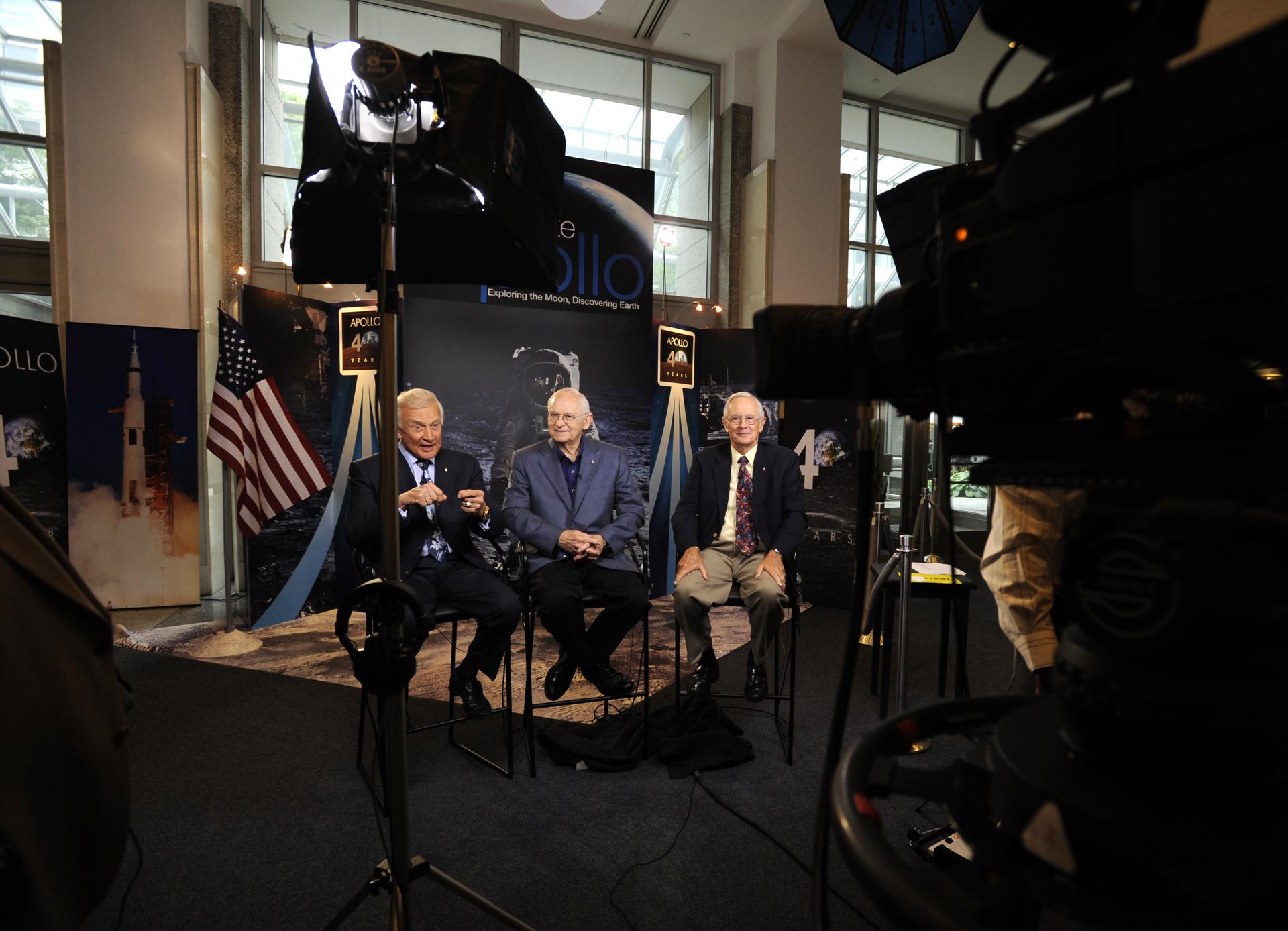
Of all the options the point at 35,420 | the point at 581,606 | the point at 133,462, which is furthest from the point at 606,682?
the point at 35,420

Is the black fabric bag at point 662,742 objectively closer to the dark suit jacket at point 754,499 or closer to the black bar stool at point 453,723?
the black bar stool at point 453,723

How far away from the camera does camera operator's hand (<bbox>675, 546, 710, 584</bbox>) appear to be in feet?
10.2

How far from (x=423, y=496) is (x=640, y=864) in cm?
180

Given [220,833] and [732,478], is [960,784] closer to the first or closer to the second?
[220,833]

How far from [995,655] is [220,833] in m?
3.96

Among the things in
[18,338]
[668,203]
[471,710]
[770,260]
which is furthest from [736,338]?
[18,338]

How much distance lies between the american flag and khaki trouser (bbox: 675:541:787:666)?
2.87 m

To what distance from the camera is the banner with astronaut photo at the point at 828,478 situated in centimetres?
510

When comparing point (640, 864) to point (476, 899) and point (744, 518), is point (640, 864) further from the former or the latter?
point (744, 518)

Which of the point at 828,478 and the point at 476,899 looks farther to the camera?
the point at 828,478

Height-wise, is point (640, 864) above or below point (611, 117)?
below

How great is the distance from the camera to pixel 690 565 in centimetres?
315

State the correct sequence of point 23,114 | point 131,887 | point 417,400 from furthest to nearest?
point 23,114, point 417,400, point 131,887

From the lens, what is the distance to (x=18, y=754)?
85cm
